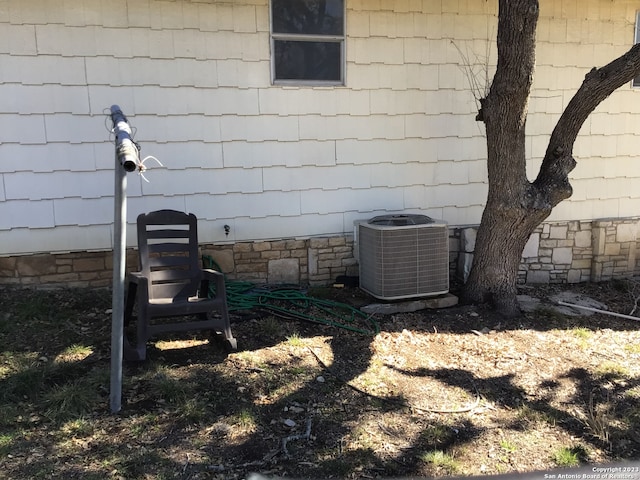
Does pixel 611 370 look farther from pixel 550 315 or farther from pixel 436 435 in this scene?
pixel 436 435

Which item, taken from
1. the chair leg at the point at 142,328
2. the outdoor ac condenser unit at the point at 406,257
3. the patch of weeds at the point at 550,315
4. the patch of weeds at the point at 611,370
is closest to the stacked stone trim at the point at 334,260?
the outdoor ac condenser unit at the point at 406,257

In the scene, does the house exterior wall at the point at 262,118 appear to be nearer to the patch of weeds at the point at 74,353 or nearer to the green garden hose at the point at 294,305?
the green garden hose at the point at 294,305

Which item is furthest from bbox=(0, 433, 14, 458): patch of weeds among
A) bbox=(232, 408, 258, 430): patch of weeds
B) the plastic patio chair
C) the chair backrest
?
the chair backrest

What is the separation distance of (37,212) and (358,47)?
11.4ft

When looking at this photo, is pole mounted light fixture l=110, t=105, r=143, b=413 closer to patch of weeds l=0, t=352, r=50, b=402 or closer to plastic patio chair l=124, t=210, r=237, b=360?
plastic patio chair l=124, t=210, r=237, b=360

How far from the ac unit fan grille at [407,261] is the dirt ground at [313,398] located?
333 millimetres

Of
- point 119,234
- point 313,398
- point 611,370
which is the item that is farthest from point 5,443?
point 611,370

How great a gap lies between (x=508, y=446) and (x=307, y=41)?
4068 mm

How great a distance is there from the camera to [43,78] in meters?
4.68

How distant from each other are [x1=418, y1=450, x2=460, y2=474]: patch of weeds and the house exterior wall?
3003mm

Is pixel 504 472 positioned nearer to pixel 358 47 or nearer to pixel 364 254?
pixel 364 254

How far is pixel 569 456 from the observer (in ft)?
9.78

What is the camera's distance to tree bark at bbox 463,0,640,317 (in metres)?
4.46

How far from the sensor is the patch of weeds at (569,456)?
9.63 feet
